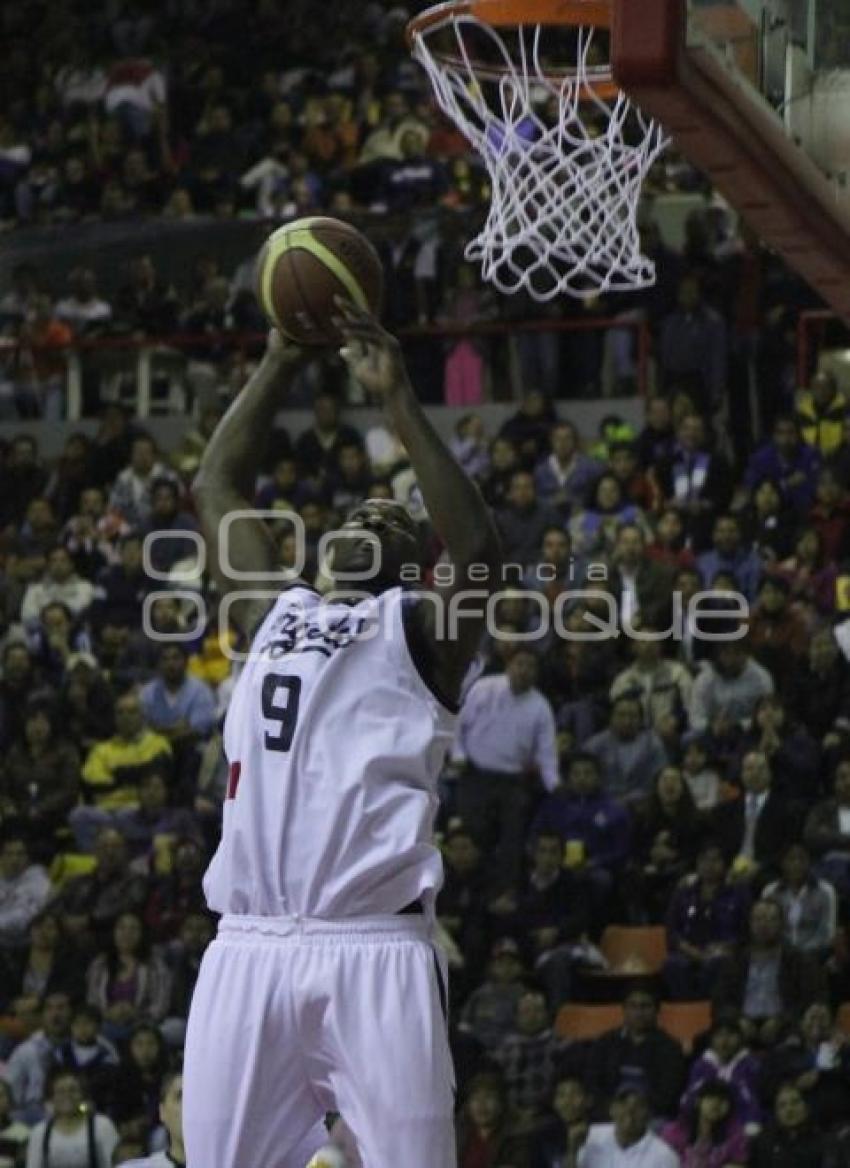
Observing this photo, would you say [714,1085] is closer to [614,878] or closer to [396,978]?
[614,878]

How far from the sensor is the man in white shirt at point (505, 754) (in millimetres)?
13445

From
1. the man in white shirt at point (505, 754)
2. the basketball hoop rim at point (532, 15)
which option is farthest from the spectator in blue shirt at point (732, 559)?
the basketball hoop rim at point (532, 15)

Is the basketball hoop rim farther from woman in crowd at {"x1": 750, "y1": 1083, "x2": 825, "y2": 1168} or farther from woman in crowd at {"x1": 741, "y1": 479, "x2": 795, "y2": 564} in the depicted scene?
woman in crowd at {"x1": 741, "y1": 479, "x2": 795, "y2": 564}

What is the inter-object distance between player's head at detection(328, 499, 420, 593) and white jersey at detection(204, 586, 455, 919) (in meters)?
0.10

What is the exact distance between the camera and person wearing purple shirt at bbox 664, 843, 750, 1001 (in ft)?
41.4

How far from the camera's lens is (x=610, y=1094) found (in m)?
11.8

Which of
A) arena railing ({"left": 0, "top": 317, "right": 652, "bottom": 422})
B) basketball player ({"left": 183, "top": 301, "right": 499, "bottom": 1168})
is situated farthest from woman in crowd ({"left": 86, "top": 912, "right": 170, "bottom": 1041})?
basketball player ({"left": 183, "top": 301, "right": 499, "bottom": 1168})

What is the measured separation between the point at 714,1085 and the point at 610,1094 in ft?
1.86

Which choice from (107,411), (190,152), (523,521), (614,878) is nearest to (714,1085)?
(614,878)

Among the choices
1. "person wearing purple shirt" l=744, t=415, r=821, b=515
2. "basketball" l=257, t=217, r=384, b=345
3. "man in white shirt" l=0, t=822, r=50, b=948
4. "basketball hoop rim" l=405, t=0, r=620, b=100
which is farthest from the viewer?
"person wearing purple shirt" l=744, t=415, r=821, b=515

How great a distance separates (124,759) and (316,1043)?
336 inches

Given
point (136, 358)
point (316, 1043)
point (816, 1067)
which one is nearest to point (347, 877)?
point (316, 1043)

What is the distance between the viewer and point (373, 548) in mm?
6418

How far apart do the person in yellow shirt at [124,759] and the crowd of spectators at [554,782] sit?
0.7 inches
